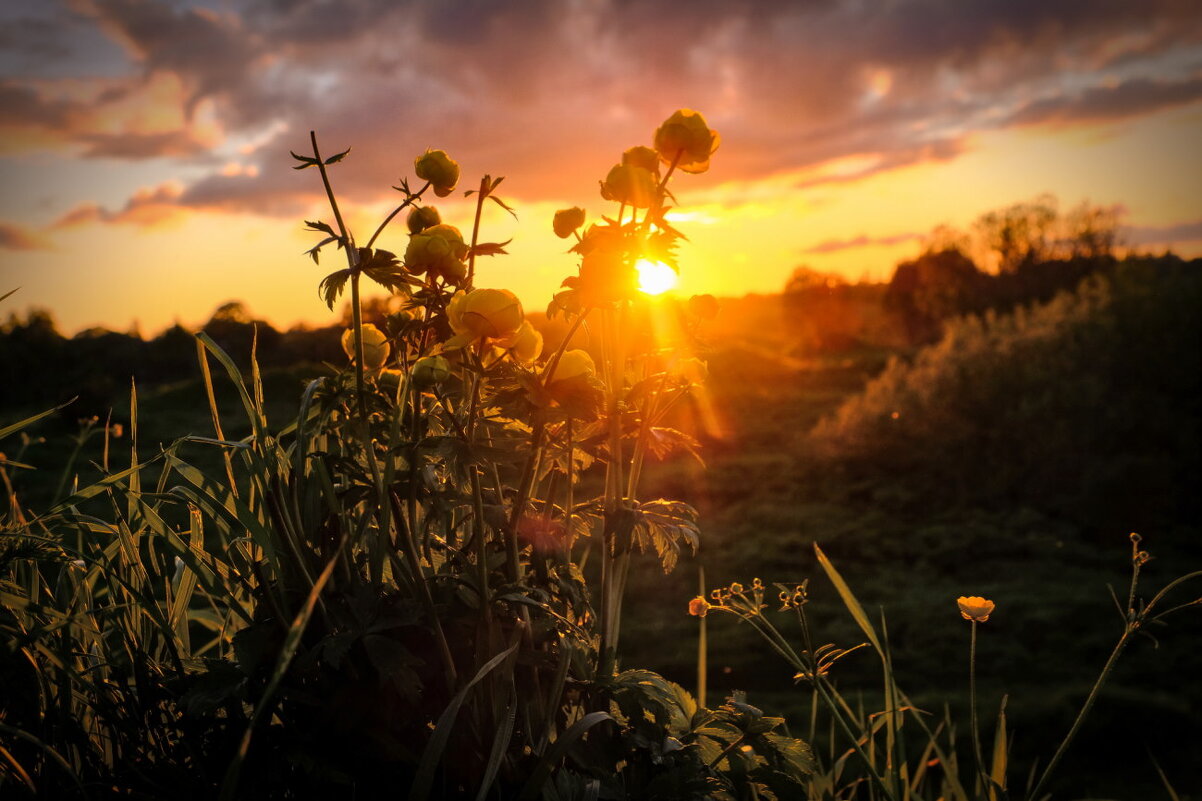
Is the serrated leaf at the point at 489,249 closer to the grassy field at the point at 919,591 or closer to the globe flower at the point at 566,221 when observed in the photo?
the globe flower at the point at 566,221

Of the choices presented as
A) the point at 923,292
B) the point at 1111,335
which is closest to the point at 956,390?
the point at 1111,335

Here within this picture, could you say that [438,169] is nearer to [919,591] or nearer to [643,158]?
[643,158]

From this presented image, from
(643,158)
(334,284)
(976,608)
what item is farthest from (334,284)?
(976,608)

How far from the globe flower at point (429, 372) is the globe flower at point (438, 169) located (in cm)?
26

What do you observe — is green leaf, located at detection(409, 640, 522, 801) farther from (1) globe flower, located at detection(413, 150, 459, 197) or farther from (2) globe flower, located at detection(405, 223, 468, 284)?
(1) globe flower, located at detection(413, 150, 459, 197)

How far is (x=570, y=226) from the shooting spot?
3.46 ft

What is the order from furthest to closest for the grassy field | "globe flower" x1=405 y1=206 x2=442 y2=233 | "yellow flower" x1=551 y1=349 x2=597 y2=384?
1. the grassy field
2. "globe flower" x1=405 y1=206 x2=442 y2=233
3. "yellow flower" x1=551 y1=349 x2=597 y2=384

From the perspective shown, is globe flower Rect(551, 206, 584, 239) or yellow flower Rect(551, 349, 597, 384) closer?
yellow flower Rect(551, 349, 597, 384)

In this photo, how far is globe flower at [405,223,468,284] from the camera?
0.94m

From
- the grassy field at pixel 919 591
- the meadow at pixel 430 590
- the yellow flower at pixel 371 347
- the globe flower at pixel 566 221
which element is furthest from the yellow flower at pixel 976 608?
the grassy field at pixel 919 591

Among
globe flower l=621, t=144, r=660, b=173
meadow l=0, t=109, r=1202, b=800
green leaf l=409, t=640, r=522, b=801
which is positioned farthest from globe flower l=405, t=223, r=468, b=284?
green leaf l=409, t=640, r=522, b=801

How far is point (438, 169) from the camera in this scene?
1023 millimetres

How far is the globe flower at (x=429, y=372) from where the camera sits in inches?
34.8

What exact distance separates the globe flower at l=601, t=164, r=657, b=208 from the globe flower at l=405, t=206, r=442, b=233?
0.74 ft
